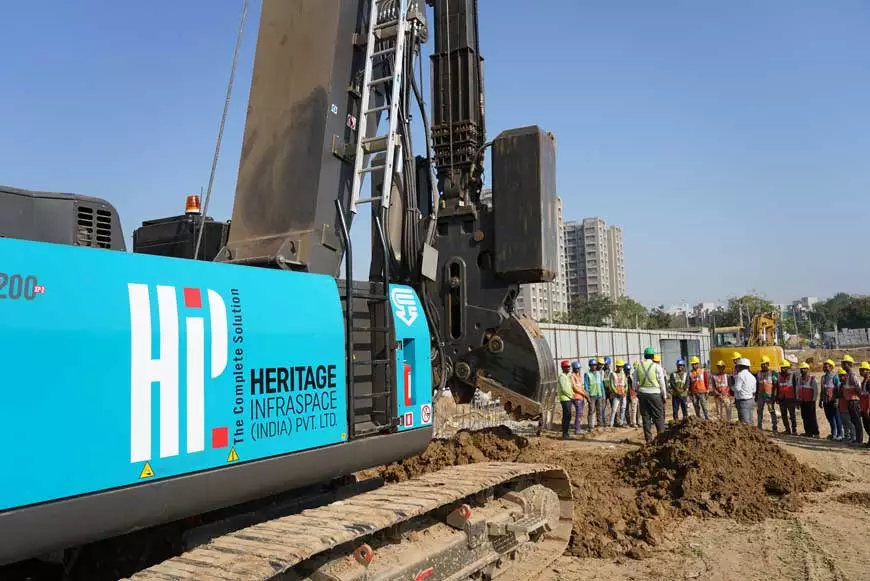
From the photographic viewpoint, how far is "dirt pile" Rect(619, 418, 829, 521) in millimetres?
8125

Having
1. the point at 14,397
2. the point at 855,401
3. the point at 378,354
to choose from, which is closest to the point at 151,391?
the point at 14,397

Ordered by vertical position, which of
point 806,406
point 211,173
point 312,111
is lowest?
point 806,406

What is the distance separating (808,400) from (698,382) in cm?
237

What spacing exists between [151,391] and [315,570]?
143cm

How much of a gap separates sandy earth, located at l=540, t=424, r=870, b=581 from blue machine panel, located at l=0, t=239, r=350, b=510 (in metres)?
3.49

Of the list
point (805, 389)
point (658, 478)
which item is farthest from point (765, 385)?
point (658, 478)

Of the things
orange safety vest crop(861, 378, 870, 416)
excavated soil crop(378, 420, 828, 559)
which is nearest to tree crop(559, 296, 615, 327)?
orange safety vest crop(861, 378, 870, 416)

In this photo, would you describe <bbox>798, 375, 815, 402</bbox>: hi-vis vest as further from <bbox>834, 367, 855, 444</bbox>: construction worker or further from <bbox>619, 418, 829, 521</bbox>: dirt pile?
<bbox>619, 418, 829, 521</bbox>: dirt pile

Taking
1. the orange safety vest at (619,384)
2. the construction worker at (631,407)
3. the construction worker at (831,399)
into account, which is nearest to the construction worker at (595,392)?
the orange safety vest at (619,384)

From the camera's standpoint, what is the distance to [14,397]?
2.46 meters

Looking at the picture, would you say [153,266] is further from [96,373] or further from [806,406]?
[806,406]

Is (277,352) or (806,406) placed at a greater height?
(277,352)

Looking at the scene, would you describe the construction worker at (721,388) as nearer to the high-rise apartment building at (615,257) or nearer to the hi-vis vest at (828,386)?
the hi-vis vest at (828,386)

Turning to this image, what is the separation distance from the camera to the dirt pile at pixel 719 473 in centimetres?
812
